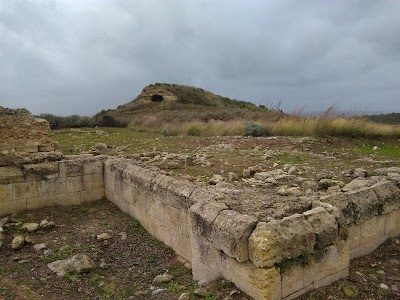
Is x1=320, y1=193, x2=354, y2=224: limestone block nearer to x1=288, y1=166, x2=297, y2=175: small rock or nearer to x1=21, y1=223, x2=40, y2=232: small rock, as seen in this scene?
x1=288, y1=166, x2=297, y2=175: small rock

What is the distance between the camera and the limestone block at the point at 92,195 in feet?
23.5

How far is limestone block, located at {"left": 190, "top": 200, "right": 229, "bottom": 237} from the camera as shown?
138 inches

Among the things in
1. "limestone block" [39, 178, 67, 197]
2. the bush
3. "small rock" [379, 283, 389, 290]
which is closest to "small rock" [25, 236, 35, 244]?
"limestone block" [39, 178, 67, 197]

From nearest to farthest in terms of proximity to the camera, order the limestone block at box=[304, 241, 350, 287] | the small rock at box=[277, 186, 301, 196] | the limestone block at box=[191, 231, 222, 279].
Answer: the limestone block at box=[304, 241, 350, 287], the limestone block at box=[191, 231, 222, 279], the small rock at box=[277, 186, 301, 196]

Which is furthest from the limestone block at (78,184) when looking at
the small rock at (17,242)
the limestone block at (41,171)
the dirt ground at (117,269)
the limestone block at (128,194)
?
the small rock at (17,242)

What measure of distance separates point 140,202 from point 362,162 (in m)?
4.37

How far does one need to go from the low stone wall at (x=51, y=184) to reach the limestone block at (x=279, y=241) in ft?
16.1

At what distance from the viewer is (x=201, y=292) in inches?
129

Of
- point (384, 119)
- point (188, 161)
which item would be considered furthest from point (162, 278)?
point (384, 119)

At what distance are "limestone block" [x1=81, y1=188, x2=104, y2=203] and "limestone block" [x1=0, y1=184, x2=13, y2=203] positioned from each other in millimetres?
1281

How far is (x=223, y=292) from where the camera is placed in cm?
319

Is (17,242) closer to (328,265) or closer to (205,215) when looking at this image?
(205,215)

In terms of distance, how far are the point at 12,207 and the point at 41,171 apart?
80cm

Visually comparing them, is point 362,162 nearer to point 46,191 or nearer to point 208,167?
point 208,167
